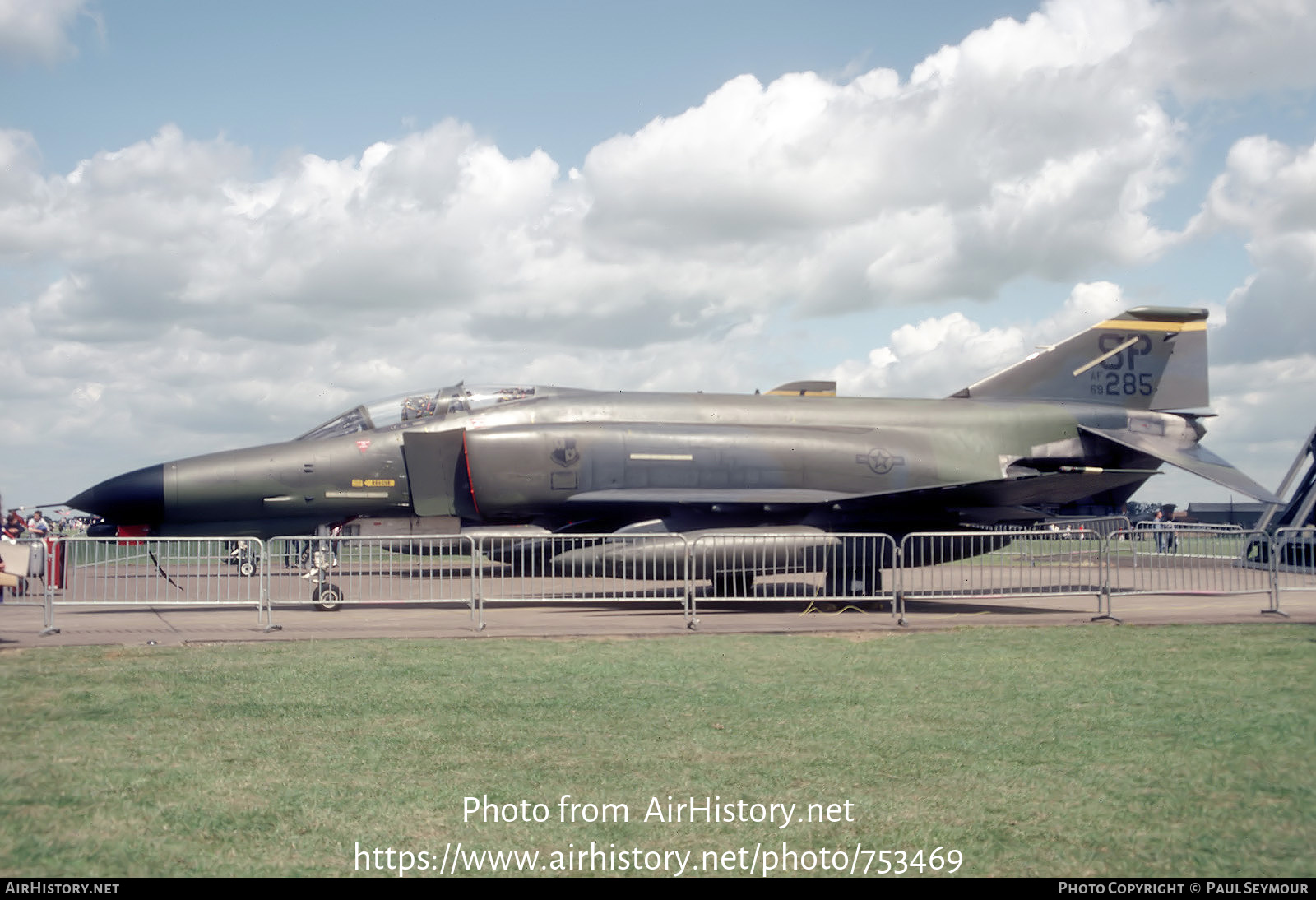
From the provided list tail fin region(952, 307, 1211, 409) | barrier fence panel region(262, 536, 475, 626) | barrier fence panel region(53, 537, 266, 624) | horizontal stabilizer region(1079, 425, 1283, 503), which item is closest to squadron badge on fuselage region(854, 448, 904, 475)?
tail fin region(952, 307, 1211, 409)

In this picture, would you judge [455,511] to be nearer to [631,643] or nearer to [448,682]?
[631,643]

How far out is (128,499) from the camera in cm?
1300

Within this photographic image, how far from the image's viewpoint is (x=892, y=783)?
15.0ft

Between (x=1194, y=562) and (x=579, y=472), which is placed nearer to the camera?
(x=1194, y=562)

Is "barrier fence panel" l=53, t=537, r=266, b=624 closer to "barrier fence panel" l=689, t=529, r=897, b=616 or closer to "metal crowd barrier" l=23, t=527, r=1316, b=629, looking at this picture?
"metal crowd barrier" l=23, t=527, r=1316, b=629

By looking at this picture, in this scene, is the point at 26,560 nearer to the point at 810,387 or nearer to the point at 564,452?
the point at 564,452

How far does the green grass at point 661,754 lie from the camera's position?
150 inches

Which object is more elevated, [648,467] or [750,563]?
[648,467]

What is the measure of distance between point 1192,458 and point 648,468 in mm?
8732

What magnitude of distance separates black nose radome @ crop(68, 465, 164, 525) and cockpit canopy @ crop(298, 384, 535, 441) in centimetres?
204

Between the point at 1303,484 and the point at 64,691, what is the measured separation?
74.8 feet

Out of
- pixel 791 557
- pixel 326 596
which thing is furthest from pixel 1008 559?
pixel 326 596
